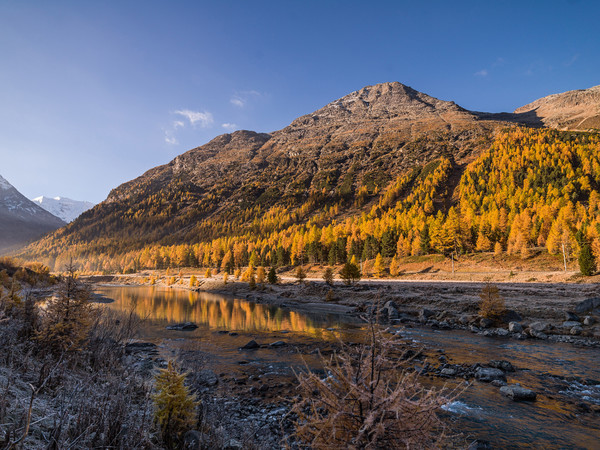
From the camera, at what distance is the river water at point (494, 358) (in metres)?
9.77

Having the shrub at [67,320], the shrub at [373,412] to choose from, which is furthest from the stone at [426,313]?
the shrub at [373,412]

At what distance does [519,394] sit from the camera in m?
11.9

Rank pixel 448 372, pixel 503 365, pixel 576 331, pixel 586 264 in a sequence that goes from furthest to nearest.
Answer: pixel 586 264 < pixel 576 331 < pixel 503 365 < pixel 448 372

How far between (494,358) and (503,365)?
6.31 feet

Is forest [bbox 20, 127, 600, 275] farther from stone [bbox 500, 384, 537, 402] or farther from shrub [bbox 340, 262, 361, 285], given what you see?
stone [bbox 500, 384, 537, 402]

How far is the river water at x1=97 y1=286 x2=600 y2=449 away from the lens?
9766 mm

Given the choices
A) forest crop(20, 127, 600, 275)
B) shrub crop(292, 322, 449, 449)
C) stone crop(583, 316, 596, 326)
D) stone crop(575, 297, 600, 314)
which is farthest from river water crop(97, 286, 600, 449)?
forest crop(20, 127, 600, 275)

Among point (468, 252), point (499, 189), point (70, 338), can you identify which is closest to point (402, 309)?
point (70, 338)

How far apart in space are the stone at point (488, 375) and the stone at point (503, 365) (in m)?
1.00

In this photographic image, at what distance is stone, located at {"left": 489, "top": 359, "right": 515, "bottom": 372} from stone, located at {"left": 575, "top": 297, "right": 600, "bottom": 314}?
15.7 m

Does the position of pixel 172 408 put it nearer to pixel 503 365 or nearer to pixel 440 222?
pixel 503 365

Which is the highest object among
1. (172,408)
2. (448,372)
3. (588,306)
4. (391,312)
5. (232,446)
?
(172,408)

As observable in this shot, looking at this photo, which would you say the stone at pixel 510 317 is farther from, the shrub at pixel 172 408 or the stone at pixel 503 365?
the shrub at pixel 172 408

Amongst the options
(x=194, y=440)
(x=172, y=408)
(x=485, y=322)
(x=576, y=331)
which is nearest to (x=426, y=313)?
(x=485, y=322)
